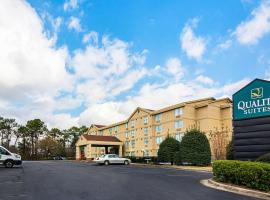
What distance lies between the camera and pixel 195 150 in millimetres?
40344

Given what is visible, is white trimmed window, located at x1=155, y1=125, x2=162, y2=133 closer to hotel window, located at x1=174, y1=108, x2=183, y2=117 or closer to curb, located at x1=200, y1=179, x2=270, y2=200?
hotel window, located at x1=174, y1=108, x2=183, y2=117

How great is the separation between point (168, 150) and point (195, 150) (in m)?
4.94

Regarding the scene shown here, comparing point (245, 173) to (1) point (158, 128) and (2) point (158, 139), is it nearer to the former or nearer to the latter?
(1) point (158, 128)

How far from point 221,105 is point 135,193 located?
156 ft

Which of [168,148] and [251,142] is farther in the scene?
[168,148]

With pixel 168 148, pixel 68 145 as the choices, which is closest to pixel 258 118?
pixel 168 148

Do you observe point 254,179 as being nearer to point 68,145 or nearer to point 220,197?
point 220,197

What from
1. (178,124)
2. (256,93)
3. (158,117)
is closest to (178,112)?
(178,124)

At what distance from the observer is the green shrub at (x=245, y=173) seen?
1290cm

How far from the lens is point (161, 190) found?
44.7 feet

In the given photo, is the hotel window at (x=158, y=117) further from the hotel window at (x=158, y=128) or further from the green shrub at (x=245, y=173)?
the green shrub at (x=245, y=173)

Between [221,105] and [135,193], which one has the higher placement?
[221,105]

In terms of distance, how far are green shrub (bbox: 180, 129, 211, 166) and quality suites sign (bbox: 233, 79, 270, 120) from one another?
21494 millimetres

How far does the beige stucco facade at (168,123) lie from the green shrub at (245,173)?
31.4 m
